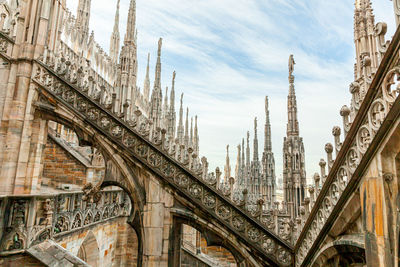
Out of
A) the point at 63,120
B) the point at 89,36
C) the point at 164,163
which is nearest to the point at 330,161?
the point at 164,163

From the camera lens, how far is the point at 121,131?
7.04 meters

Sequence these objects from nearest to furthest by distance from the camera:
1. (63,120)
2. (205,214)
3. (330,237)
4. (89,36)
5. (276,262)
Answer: (330,237)
(276,262)
(205,214)
(63,120)
(89,36)

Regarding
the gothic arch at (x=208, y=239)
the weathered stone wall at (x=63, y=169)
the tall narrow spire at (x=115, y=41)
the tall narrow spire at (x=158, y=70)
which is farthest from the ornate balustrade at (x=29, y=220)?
the tall narrow spire at (x=115, y=41)

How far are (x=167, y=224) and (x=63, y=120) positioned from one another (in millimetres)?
3772

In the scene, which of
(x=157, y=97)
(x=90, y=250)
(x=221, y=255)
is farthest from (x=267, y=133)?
(x=90, y=250)

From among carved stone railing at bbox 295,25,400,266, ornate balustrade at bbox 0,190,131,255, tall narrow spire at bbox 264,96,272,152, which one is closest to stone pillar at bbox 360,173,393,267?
carved stone railing at bbox 295,25,400,266

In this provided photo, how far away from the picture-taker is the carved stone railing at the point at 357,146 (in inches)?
133

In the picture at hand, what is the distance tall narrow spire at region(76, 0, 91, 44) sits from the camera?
2802 cm

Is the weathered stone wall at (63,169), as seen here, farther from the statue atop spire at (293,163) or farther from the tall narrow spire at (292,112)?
the tall narrow spire at (292,112)

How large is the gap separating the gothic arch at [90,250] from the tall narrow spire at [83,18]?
78.5 ft

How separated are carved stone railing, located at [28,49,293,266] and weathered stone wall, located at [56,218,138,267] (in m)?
3.90

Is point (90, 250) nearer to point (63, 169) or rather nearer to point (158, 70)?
point (63, 169)

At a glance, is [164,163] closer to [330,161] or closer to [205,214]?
[205,214]

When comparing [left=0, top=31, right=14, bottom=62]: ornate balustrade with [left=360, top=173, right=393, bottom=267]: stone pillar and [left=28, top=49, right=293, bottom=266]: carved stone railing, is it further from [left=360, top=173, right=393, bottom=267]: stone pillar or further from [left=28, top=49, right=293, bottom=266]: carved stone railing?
[left=360, top=173, right=393, bottom=267]: stone pillar
